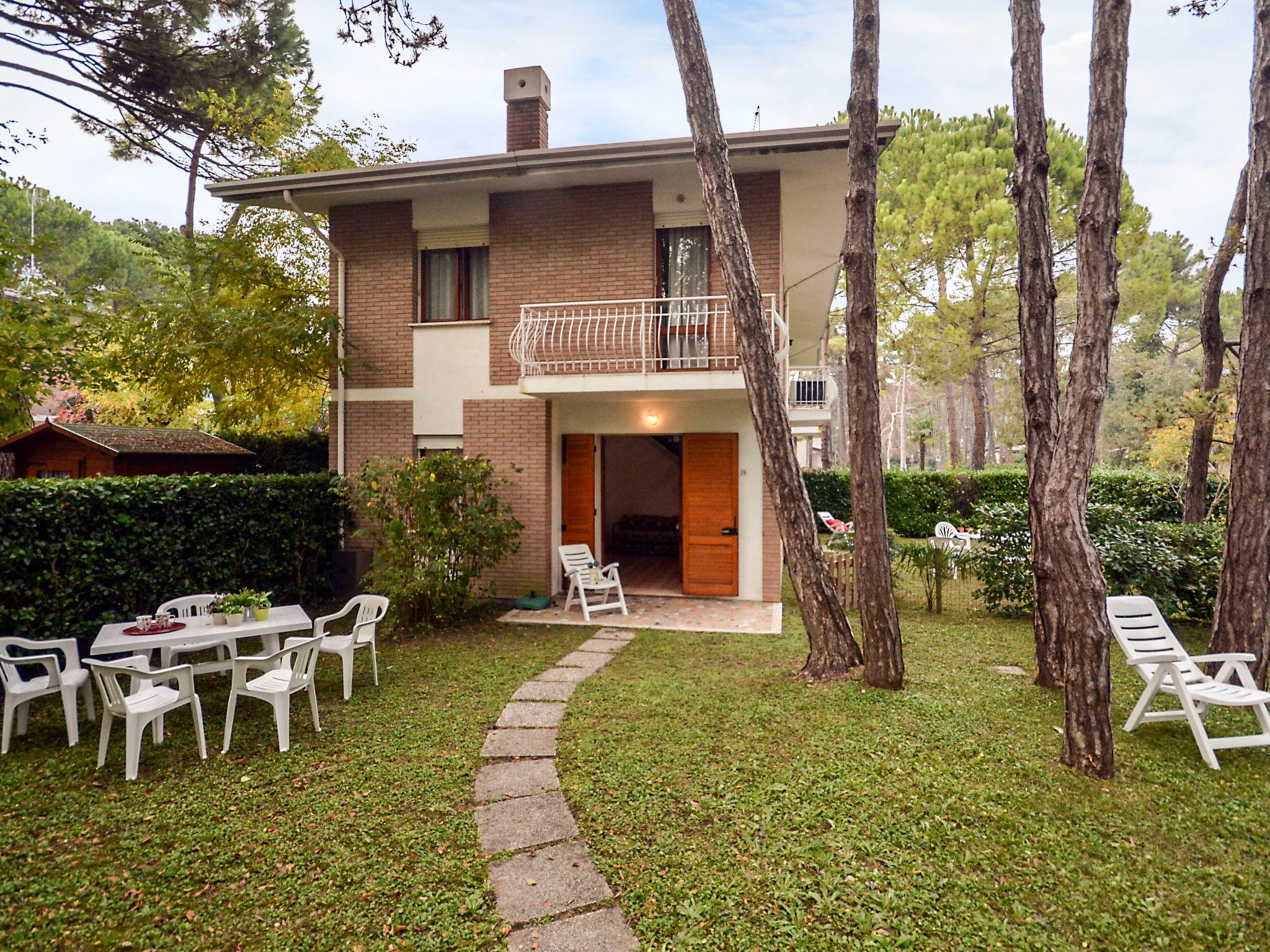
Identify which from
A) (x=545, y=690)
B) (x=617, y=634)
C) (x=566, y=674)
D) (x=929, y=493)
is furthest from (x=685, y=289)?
(x=929, y=493)

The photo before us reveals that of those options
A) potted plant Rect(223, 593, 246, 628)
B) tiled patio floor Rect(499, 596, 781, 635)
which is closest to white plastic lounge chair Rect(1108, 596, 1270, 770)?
tiled patio floor Rect(499, 596, 781, 635)

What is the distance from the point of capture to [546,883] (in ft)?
9.83

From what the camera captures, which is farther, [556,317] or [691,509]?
[691,509]

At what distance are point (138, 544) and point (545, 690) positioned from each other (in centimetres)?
454

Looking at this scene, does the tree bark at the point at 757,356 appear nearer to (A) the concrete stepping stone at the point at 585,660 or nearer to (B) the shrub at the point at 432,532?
(A) the concrete stepping stone at the point at 585,660

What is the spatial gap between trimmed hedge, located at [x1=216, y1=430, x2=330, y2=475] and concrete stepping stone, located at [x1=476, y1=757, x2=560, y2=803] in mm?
11467

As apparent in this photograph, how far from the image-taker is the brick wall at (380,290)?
995cm

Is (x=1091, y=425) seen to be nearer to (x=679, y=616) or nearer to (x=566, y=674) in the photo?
(x=566, y=674)

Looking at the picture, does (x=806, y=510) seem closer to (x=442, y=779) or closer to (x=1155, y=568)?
(x=442, y=779)

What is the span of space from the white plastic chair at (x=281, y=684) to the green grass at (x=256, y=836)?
14cm

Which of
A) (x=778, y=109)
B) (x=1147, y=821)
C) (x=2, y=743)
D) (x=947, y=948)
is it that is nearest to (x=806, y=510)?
(x=1147, y=821)

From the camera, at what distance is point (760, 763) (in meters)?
4.16

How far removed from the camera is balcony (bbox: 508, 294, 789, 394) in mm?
8922

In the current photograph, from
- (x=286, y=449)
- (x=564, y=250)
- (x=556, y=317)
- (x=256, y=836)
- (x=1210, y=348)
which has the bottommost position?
(x=256, y=836)
